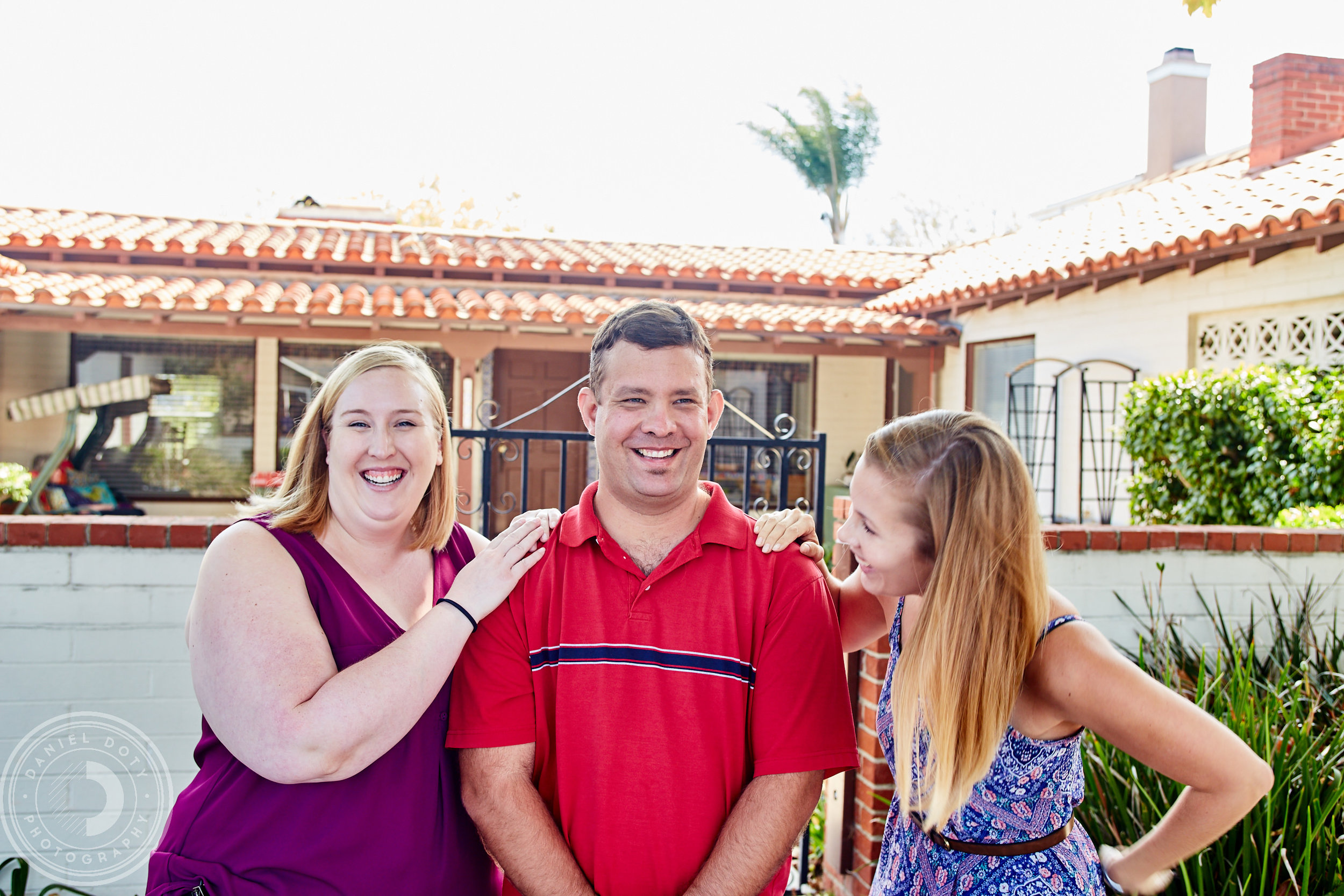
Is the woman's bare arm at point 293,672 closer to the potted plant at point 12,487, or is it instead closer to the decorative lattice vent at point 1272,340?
the decorative lattice vent at point 1272,340

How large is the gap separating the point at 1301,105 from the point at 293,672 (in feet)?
35.0

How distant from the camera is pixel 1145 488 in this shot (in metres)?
6.56

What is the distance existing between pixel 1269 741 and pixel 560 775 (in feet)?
6.91

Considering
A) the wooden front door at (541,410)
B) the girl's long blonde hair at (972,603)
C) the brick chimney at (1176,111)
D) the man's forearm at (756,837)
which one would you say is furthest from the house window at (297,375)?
the girl's long blonde hair at (972,603)

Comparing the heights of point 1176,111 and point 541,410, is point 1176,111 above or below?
above

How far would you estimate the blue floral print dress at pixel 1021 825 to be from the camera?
1.85m

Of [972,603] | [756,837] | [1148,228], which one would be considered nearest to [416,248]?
[1148,228]

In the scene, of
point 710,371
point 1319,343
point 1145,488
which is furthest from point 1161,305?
point 710,371

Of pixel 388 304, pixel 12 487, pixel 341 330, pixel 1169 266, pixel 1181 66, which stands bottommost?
pixel 12 487

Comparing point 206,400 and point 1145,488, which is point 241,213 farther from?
point 1145,488

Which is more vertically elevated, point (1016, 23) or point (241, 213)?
point (241, 213)
